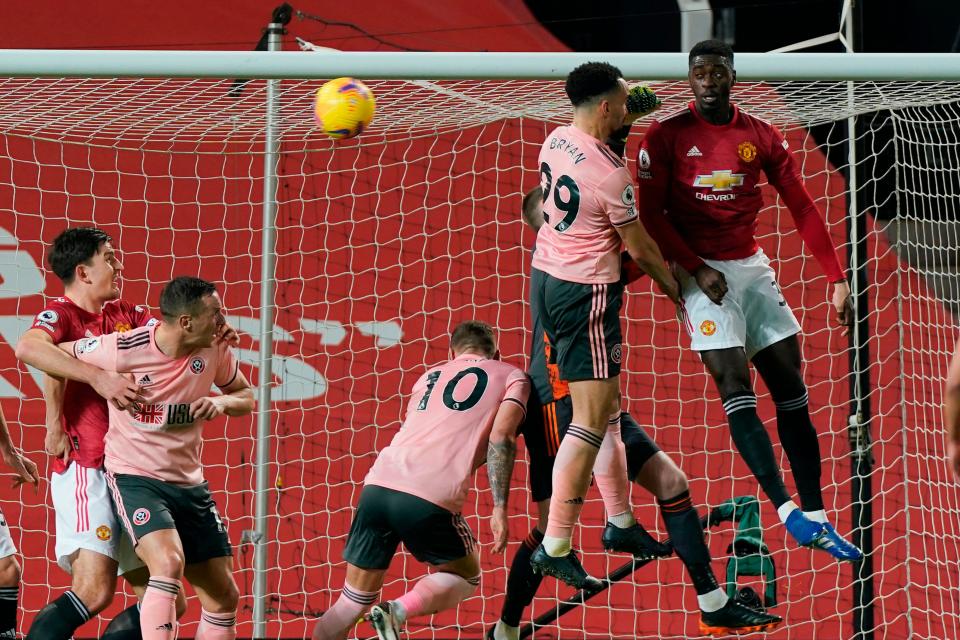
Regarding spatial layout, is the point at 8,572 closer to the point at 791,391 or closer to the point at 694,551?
the point at 694,551

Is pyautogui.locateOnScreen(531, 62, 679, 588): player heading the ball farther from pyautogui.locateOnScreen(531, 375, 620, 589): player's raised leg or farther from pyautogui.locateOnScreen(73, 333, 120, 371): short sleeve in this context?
pyautogui.locateOnScreen(73, 333, 120, 371): short sleeve

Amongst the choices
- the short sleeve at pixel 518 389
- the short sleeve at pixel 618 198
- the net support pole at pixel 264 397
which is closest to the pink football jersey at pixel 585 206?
the short sleeve at pixel 618 198

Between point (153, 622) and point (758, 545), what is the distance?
287cm

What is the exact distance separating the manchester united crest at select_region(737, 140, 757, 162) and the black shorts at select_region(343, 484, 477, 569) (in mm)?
1848

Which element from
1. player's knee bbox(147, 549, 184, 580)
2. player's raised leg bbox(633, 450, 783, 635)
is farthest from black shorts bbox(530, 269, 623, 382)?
player's knee bbox(147, 549, 184, 580)

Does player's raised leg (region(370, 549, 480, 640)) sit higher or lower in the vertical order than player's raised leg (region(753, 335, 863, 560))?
lower

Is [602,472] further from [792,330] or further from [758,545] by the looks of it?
[758,545]

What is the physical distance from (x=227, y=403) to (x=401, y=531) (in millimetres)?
885

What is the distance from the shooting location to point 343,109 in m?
4.97

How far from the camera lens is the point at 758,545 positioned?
6.00 meters

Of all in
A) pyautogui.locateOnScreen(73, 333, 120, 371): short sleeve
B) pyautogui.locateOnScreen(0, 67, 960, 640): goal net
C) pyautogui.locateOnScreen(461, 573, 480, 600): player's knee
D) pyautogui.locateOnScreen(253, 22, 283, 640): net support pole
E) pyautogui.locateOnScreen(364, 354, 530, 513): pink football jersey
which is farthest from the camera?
pyautogui.locateOnScreen(0, 67, 960, 640): goal net

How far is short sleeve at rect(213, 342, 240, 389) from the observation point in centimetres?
512

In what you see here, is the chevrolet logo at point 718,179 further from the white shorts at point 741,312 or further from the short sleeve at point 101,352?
the short sleeve at point 101,352

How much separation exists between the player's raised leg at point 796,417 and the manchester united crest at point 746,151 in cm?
71
